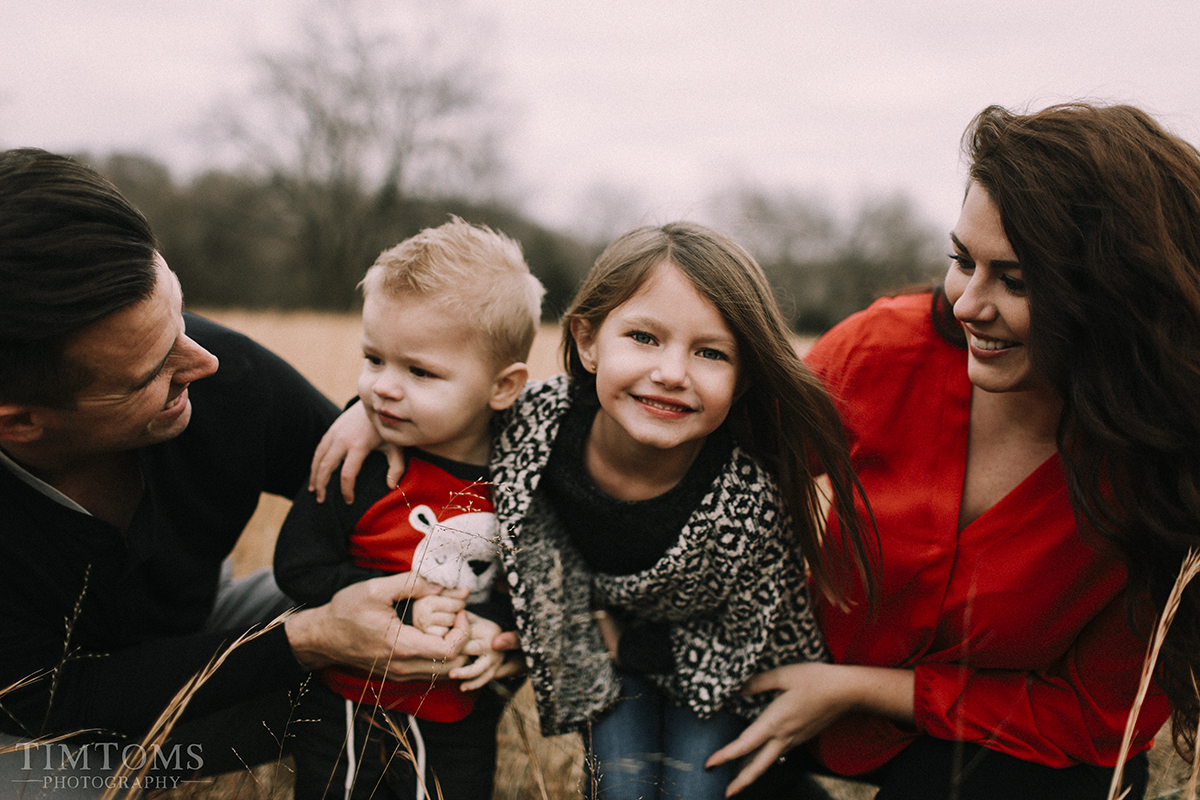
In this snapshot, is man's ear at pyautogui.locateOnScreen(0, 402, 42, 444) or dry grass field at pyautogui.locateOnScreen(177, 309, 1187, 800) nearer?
man's ear at pyautogui.locateOnScreen(0, 402, 42, 444)

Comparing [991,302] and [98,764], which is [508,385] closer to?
[991,302]

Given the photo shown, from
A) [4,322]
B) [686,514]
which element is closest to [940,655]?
[686,514]

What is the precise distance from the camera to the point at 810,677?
2.01 meters

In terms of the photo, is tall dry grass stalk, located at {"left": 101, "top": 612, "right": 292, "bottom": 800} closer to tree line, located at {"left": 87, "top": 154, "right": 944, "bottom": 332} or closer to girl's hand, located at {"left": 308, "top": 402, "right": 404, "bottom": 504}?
girl's hand, located at {"left": 308, "top": 402, "right": 404, "bottom": 504}

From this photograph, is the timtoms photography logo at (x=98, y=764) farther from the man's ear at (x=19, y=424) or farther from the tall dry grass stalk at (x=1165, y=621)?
the tall dry grass stalk at (x=1165, y=621)

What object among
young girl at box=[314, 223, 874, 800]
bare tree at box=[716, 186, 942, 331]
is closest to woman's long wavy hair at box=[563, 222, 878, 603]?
young girl at box=[314, 223, 874, 800]

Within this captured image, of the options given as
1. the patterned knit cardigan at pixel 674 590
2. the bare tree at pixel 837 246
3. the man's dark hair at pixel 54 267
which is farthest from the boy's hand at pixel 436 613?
the bare tree at pixel 837 246

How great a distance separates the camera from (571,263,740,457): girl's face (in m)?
1.74

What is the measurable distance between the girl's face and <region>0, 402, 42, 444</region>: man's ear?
128cm

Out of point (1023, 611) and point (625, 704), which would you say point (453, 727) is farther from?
point (1023, 611)

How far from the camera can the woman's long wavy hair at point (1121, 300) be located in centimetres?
146

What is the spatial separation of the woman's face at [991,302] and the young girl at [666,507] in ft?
1.23

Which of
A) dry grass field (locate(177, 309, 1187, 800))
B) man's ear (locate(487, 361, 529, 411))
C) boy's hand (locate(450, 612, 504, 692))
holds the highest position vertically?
man's ear (locate(487, 361, 529, 411))

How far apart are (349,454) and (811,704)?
143 cm
